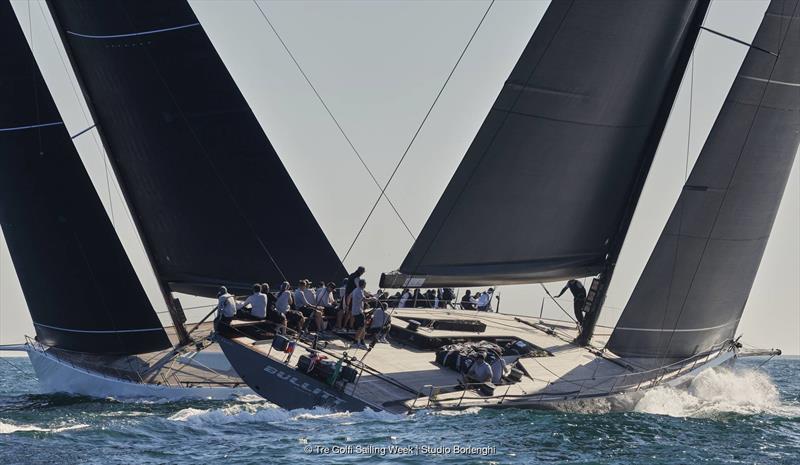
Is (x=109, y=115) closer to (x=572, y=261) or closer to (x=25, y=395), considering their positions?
(x=25, y=395)

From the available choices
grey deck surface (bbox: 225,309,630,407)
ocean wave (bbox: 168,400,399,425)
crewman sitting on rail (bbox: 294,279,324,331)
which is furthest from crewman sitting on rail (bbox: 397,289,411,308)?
ocean wave (bbox: 168,400,399,425)

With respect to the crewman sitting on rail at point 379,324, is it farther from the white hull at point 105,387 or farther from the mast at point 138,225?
the mast at point 138,225

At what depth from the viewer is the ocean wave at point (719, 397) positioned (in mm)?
23047

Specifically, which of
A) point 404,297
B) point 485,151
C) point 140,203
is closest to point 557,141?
point 485,151

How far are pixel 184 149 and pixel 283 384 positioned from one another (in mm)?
8909

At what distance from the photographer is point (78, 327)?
2614 centimetres

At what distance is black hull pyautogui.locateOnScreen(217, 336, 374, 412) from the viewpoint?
65.8 feet

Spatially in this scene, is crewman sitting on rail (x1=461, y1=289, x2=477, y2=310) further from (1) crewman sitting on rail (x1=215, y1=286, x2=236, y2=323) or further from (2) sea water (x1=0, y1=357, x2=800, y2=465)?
(1) crewman sitting on rail (x1=215, y1=286, x2=236, y2=323)

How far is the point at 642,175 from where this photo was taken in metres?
25.2

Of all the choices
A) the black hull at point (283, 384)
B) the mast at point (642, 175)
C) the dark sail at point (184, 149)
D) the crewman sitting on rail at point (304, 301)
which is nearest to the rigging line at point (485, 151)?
the crewman sitting on rail at point (304, 301)

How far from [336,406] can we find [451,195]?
4.93m

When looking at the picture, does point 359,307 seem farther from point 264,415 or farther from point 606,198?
point 606,198

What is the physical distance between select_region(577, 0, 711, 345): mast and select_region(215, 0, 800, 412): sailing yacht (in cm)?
3

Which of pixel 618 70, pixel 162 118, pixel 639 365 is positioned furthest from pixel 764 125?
pixel 162 118
